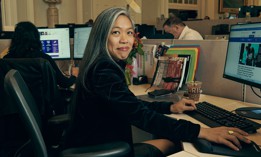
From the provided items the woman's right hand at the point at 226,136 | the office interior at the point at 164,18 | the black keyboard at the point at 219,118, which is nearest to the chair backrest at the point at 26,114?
the woman's right hand at the point at 226,136

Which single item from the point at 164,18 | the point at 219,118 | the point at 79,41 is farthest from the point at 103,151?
the point at 164,18

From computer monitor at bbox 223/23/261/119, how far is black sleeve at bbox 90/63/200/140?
18.1 inches

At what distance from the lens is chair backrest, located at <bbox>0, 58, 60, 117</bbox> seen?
1.95 m

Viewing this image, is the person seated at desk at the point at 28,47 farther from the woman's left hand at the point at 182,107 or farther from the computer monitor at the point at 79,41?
the woman's left hand at the point at 182,107

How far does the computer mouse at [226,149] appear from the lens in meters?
1.00

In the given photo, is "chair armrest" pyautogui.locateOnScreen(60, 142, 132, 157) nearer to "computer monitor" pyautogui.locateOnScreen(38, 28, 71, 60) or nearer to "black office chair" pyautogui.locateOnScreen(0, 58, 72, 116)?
"black office chair" pyautogui.locateOnScreen(0, 58, 72, 116)

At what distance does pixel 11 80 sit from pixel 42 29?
210 centimetres

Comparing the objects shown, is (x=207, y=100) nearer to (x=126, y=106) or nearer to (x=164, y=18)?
(x=126, y=106)

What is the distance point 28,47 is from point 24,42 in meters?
0.05

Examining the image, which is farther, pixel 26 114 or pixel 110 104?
pixel 110 104

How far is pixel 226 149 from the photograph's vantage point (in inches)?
41.0

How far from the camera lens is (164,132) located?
1.18 m

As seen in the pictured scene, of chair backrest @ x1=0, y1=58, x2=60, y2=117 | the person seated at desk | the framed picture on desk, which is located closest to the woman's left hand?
chair backrest @ x1=0, y1=58, x2=60, y2=117

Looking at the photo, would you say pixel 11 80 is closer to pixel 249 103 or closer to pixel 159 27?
pixel 249 103
